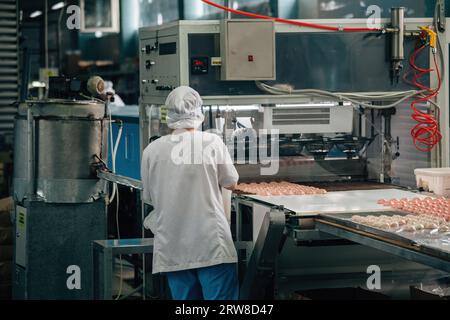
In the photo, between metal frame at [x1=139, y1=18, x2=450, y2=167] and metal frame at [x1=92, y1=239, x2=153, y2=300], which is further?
metal frame at [x1=139, y1=18, x2=450, y2=167]

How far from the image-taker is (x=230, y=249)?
4.60 metres

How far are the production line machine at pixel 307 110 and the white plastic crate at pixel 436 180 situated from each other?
161mm

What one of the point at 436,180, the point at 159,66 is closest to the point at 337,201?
the point at 436,180

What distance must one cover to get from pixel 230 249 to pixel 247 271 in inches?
16.2

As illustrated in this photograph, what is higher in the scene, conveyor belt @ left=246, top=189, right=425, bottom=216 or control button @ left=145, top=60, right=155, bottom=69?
control button @ left=145, top=60, right=155, bottom=69

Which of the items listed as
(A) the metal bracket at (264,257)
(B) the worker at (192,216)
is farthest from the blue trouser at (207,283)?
(A) the metal bracket at (264,257)

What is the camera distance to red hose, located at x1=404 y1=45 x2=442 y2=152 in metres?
5.78

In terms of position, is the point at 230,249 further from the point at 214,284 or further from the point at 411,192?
the point at 411,192

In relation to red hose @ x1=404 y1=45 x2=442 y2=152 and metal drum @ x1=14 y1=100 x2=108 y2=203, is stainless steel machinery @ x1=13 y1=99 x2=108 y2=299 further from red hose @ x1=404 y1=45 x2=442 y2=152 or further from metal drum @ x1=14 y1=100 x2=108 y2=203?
red hose @ x1=404 y1=45 x2=442 y2=152

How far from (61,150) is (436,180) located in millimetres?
2443

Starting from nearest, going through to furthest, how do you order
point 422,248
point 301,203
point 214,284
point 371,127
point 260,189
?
point 422,248, point 214,284, point 301,203, point 260,189, point 371,127

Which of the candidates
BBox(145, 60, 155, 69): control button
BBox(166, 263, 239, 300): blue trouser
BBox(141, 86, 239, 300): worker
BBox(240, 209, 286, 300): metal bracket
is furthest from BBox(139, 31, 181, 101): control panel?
BBox(166, 263, 239, 300): blue trouser

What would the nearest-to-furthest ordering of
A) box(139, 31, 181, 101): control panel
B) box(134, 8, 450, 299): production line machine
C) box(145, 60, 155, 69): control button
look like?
box(134, 8, 450, 299): production line machine → box(139, 31, 181, 101): control panel → box(145, 60, 155, 69): control button

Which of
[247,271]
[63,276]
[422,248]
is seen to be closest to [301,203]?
[247,271]
